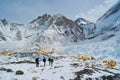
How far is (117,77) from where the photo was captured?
60.0 metres

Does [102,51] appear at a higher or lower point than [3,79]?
higher

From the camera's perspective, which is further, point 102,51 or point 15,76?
point 102,51

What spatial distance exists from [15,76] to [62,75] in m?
9.91

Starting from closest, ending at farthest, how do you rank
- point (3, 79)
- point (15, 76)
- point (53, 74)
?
point (3, 79) → point (15, 76) → point (53, 74)

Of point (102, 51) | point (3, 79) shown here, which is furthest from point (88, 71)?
point (102, 51)

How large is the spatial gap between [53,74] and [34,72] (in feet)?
13.9

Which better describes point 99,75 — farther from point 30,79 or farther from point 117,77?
point 30,79

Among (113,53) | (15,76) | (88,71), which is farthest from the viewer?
(113,53)

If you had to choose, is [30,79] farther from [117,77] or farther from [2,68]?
[117,77]

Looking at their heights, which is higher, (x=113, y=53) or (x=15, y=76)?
(x=113, y=53)

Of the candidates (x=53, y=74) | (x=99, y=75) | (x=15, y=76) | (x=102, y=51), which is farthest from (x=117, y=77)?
(x=102, y=51)

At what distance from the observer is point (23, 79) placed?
2007 inches

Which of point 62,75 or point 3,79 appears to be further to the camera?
point 62,75

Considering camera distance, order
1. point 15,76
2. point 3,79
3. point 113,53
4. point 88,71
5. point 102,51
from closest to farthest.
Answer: point 3,79, point 15,76, point 88,71, point 113,53, point 102,51
